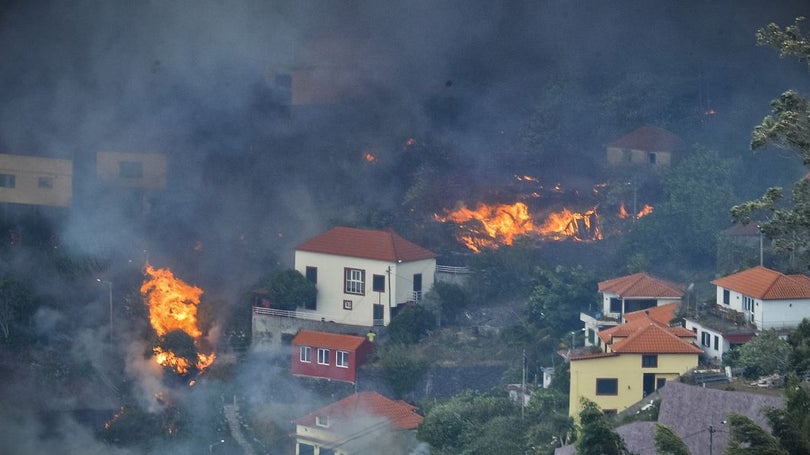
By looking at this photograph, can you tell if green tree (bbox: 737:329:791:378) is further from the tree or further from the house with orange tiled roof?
the tree

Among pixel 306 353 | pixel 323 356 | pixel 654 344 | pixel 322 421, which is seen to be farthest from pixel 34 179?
pixel 654 344

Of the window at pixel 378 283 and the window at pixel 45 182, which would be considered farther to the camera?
the window at pixel 45 182

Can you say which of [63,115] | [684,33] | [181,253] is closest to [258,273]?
[181,253]

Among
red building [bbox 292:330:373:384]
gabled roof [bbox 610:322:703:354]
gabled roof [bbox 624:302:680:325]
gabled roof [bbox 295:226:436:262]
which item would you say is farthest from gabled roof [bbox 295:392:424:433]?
gabled roof [bbox 624:302:680:325]

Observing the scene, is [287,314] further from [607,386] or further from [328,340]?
[607,386]

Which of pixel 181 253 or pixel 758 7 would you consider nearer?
pixel 181 253

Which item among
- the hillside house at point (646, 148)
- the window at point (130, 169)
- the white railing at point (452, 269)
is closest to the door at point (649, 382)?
the white railing at point (452, 269)

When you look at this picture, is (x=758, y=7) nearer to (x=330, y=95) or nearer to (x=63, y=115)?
(x=330, y=95)

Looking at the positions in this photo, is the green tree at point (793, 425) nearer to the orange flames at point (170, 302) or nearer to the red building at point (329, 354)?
the red building at point (329, 354)
